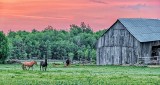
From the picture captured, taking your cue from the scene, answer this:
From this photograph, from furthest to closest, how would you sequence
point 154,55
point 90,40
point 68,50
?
point 90,40 → point 68,50 → point 154,55

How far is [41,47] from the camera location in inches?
5743

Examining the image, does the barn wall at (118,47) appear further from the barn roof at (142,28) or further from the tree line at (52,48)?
the tree line at (52,48)

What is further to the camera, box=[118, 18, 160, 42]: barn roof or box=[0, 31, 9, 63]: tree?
box=[0, 31, 9, 63]: tree

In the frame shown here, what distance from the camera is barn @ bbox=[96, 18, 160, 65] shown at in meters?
75.5

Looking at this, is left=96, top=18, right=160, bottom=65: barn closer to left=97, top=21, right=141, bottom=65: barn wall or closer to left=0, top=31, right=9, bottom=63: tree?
left=97, top=21, right=141, bottom=65: barn wall

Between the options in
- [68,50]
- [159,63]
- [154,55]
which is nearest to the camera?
[159,63]

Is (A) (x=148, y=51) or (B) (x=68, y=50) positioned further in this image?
(B) (x=68, y=50)

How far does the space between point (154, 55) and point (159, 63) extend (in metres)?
5.16

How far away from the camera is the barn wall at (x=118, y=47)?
76.1 m

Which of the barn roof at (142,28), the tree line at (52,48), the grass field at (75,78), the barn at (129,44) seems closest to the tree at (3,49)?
the barn at (129,44)

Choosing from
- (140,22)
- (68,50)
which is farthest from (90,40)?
(140,22)

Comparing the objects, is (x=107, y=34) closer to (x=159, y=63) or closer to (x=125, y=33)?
(x=125, y=33)

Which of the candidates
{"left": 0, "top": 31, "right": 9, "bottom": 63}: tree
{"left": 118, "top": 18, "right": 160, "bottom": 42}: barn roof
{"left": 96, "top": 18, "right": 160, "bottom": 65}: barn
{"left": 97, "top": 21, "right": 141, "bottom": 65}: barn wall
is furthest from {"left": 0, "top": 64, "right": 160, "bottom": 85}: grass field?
{"left": 0, "top": 31, "right": 9, "bottom": 63}: tree

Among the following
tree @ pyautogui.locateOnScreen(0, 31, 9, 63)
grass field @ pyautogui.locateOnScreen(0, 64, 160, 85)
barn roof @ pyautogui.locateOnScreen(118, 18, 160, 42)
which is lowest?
grass field @ pyautogui.locateOnScreen(0, 64, 160, 85)
